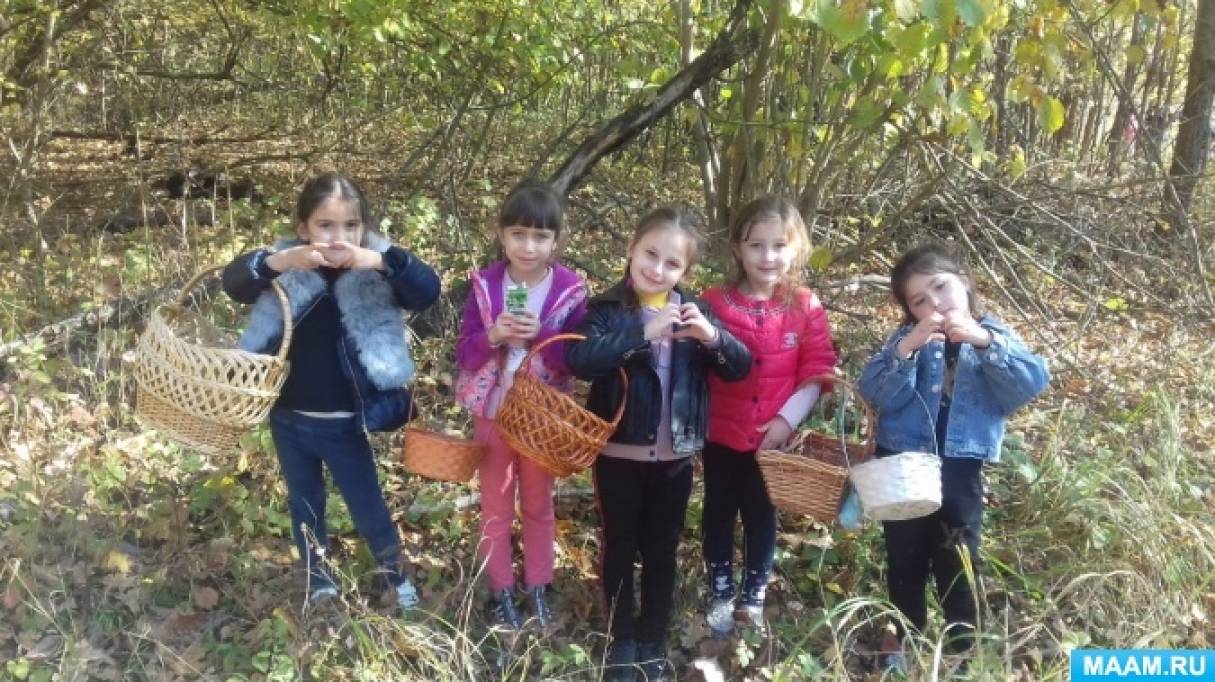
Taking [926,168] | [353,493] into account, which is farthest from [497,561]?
[926,168]

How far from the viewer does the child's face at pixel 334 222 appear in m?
2.54

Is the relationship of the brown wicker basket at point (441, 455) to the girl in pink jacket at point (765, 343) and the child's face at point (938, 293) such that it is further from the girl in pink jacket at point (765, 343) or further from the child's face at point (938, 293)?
the child's face at point (938, 293)

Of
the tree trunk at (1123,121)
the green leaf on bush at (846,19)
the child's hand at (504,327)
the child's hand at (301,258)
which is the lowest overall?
the child's hand at (504,327)

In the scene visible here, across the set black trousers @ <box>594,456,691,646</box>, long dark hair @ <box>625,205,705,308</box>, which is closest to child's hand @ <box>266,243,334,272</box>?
long dark hair @ <box>625,205,705,308</box>

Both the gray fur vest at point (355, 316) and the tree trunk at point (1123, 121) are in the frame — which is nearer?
the gray fur vest at point (355, 316)

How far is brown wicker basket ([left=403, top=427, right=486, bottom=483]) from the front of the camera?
261 centimetres

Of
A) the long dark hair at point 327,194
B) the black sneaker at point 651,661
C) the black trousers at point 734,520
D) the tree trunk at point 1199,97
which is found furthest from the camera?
the tree trunk at point 1199,97

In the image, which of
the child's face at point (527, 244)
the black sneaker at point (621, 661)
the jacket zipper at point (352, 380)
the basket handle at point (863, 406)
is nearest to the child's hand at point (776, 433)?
the basket handle at point (863, 406)

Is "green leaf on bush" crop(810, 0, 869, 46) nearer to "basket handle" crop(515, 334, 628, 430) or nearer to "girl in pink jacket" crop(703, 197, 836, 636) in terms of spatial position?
"girl in pink jacket" crop(703, 197, 836, 636)

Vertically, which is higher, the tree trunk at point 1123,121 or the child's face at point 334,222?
the tree trunk at point 1123,121

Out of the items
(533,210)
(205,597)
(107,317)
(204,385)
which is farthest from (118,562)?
(107,317)

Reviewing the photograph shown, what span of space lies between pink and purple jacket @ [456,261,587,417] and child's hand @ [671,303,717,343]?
1.15ft

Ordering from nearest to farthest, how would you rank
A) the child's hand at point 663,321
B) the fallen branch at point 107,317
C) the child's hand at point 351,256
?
the child's hand at point 663,321 → the child's hand at point 351,256 → the fallen branch at point 107,317

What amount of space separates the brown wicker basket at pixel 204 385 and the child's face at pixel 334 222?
0.65 feet
